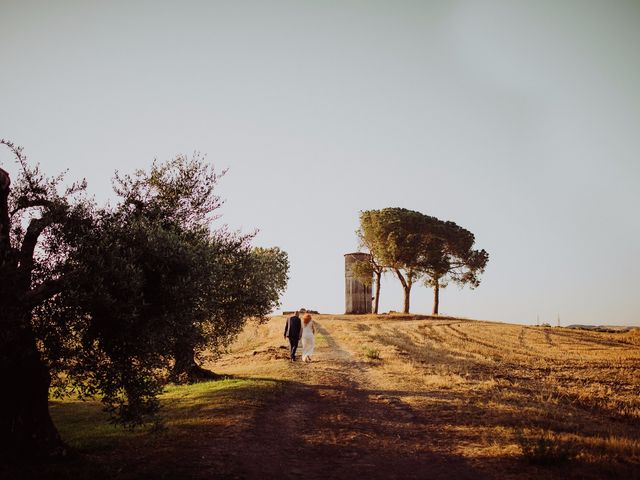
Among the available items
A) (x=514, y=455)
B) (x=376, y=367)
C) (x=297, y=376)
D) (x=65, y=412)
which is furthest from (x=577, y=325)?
(x=65, y=412)

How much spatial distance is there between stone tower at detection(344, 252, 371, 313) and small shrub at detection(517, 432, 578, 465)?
196 ft

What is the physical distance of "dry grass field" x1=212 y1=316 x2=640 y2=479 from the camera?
30.5 feet

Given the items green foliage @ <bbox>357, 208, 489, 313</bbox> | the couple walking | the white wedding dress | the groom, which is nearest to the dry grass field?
the white wedding dress

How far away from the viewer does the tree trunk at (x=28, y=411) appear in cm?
1001

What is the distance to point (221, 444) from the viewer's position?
11.1 metres

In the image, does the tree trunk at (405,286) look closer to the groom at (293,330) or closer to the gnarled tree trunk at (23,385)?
the groom at (293,330)

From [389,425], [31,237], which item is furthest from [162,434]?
[389,425]

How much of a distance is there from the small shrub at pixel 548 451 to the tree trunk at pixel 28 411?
10969mm

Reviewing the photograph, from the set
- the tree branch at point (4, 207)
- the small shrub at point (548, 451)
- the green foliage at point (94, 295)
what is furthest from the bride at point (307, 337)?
the tree branch at point (4, 207)

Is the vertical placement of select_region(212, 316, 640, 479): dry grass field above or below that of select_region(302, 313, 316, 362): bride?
below

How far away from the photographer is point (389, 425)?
1282cm

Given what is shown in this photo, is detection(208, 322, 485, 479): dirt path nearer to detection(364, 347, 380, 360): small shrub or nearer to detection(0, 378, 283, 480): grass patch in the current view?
detection(0, 378, 283, 480): grass patch

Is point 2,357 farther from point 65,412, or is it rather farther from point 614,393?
point 614,393

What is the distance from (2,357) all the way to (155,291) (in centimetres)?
348
